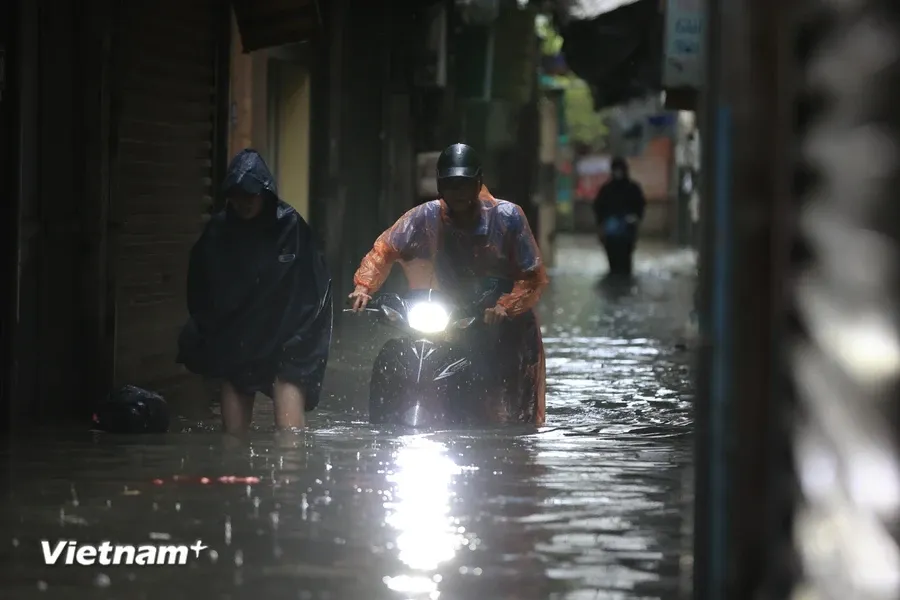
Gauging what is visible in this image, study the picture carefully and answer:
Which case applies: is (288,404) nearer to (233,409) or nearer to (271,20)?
(233,409)

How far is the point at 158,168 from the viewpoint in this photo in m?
11.2

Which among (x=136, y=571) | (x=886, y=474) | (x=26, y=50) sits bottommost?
(x=136, y=571)

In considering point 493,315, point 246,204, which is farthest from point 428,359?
point 246,204

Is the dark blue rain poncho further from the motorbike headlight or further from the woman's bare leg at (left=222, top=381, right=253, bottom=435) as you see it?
the motorbike headlight

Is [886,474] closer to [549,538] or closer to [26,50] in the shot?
[549,538]

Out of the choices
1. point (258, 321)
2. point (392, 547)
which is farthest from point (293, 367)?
point (392, 547)

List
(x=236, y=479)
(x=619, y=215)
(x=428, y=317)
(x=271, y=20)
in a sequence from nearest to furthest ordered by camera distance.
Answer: (x=236, y=479) < (x=428, y=317) < (x=271, y=20) < (x=619, y=215)

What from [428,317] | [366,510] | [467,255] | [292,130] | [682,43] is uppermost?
[682,43]

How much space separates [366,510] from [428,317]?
200 centimetres

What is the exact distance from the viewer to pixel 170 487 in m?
6.79

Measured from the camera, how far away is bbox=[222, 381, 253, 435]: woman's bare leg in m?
8.51

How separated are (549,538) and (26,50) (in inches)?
175

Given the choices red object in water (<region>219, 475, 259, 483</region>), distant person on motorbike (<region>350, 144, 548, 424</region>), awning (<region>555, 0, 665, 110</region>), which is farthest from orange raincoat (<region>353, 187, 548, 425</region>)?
awning (<region>555, 0, 665, 110</region>)

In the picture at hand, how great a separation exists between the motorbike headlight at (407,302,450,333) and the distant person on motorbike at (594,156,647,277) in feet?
63.1
